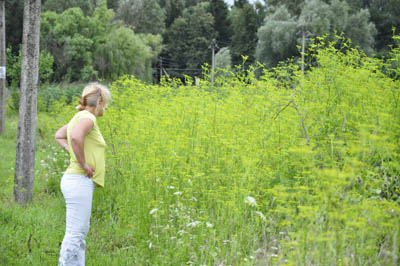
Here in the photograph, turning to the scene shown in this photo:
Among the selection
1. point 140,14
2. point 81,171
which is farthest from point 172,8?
point 81,171

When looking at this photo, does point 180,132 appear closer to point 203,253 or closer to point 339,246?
point 203,253

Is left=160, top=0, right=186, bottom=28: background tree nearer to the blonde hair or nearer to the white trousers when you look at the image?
the blonde hair

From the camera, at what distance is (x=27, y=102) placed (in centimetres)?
554

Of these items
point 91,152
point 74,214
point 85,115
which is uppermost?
point 85,115

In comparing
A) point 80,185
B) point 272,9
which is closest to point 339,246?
point 80,185

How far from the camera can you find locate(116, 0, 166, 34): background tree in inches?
1766

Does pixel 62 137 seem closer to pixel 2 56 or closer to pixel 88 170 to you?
pixel 88 170

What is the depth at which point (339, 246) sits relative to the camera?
240 centimetres

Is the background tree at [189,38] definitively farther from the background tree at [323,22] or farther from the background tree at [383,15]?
the background tree at [383,15]

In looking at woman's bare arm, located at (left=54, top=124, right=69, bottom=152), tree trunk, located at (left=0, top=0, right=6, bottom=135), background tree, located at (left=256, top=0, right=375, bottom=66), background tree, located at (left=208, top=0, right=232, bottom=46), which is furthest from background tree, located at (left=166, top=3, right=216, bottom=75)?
woman's bare arm, located at (left=54, top=124, right=69, bottom=152)

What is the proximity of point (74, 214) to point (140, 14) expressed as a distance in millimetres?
44468

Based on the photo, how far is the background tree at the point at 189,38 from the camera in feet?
164

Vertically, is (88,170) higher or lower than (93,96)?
lower

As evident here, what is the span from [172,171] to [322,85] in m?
1.93
